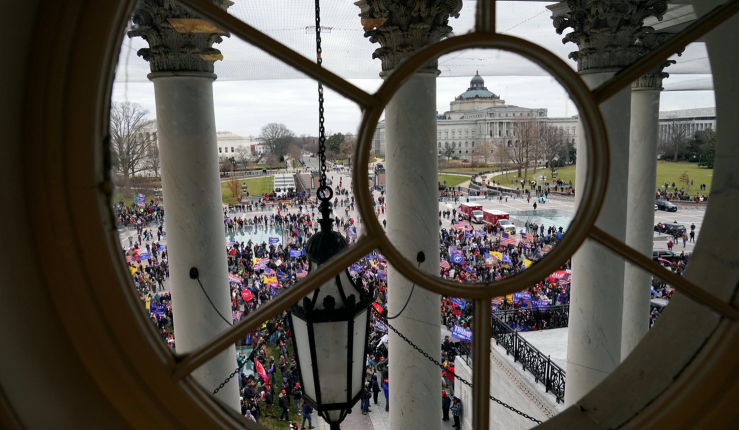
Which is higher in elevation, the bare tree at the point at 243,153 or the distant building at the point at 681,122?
the distant building at the point at 681,122

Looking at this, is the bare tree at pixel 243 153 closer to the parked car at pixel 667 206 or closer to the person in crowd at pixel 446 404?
the person in crowd at pixel 446 404

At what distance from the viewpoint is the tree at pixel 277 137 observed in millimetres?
5074

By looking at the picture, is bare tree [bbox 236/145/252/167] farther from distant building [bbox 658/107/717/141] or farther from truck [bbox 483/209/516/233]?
truck [bbox 483/209/516/233]

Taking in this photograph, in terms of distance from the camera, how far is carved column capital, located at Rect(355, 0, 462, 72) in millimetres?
4836

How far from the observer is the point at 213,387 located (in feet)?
15.6

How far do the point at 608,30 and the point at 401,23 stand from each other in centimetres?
221

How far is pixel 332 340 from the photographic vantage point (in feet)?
7.93

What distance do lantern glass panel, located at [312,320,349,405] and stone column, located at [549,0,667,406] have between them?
11.7 ft

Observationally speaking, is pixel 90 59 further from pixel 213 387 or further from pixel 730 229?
pixel 213 387

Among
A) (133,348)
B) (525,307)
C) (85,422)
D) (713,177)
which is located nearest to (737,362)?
(713,177)

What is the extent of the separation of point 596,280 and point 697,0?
438 cm

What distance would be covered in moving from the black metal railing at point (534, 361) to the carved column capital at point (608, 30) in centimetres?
354

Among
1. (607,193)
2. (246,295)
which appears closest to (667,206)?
(607,193)

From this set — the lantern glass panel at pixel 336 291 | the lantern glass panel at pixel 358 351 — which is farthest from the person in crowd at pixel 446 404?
the lantern glass panel at pixel 336 291
